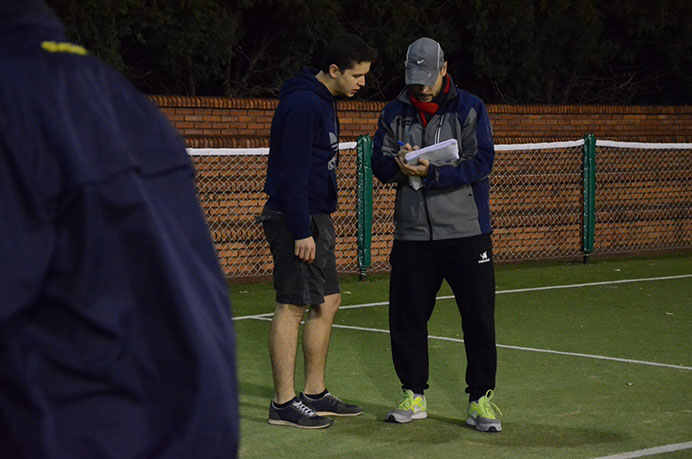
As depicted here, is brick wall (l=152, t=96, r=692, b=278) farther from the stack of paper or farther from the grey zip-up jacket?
the stack of paper

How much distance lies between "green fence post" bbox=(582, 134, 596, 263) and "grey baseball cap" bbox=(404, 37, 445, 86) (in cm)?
958

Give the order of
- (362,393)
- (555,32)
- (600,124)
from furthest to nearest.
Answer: (555,32), (600,124), (362,393)

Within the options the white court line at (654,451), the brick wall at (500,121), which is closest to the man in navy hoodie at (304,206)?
the white court line at (654,451)

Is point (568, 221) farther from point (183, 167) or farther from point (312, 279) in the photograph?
point (183, 167)

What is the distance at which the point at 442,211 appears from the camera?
21.4 feet

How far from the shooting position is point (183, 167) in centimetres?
148

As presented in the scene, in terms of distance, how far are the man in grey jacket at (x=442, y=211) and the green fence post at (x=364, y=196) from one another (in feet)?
23.4

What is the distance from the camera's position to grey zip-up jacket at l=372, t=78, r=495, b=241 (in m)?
6.51

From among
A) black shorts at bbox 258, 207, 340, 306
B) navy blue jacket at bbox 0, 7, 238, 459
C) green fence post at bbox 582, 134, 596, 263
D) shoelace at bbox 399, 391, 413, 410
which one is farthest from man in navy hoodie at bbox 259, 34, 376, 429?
green fence post at bbox 582, 134, 596, 263

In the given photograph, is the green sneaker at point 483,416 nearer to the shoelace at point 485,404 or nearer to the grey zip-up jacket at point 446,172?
the shoelace at point 485,404

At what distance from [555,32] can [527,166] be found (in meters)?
4.61

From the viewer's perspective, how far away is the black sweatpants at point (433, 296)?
654 centimetres

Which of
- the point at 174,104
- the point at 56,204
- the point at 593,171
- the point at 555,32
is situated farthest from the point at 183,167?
the point at 555,32

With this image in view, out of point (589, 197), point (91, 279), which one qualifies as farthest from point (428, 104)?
point (589, 197)
